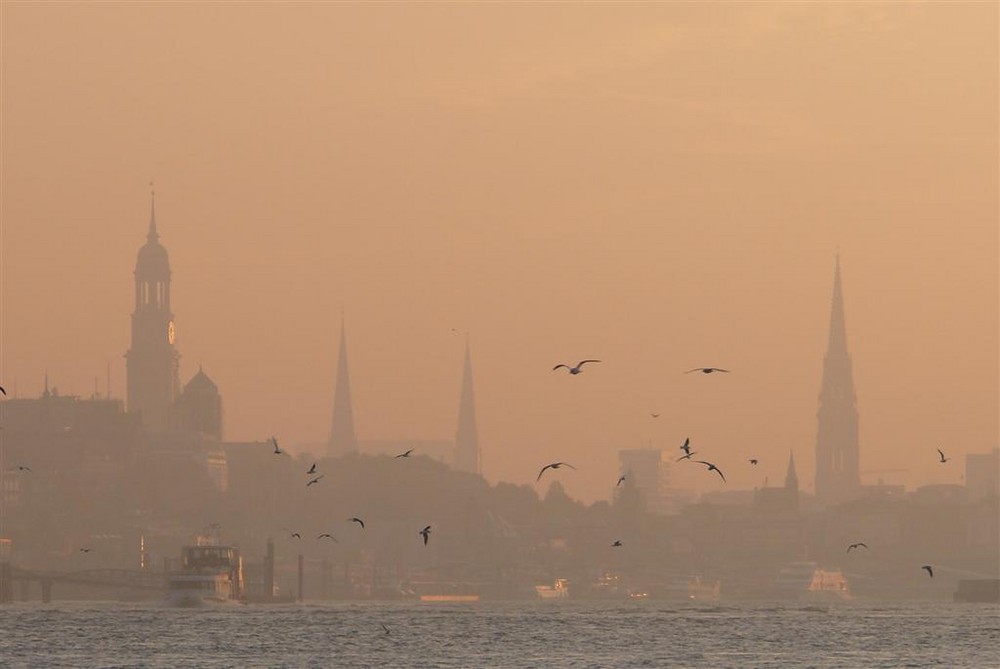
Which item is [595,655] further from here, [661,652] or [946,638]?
[946,638]

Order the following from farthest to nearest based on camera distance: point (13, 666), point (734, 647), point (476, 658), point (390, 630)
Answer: point (390, 630) < point (734, 647) < point (476, 658) < point (13, 666)

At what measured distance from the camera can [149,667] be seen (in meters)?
140

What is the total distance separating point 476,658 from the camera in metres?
150

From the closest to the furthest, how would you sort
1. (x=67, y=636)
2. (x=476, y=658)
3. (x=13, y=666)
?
(x=13, y=666) < (x=476, y=658) < (x=67, y=636)

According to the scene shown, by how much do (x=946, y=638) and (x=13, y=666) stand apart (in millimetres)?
62976

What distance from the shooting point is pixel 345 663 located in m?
146

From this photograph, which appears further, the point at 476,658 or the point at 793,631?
the point at 793,631

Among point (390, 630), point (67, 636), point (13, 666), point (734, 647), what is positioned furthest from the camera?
point (390, 630)

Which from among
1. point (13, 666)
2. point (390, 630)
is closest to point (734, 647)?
point (390, 630)

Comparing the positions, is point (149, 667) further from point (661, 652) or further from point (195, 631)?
point (195, 631)

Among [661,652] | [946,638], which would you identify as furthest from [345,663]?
[946,638]

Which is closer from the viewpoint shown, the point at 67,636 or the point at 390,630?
the point at 67,636

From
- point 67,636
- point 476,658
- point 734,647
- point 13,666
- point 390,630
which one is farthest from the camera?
point 390,630

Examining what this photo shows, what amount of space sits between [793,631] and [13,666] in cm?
6613
